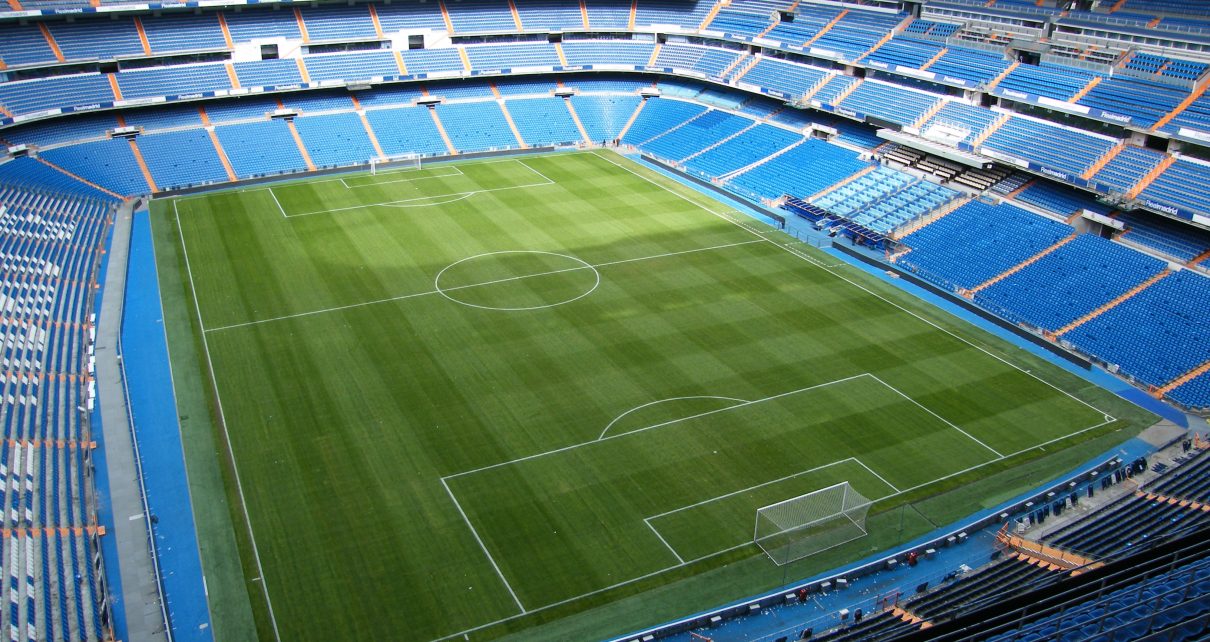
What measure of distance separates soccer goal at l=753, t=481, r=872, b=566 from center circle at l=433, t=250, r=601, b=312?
14976 mm

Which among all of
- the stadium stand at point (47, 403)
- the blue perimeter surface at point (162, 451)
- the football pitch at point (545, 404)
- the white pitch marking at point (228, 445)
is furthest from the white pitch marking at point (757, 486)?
the stadium stand at point (47, 403)

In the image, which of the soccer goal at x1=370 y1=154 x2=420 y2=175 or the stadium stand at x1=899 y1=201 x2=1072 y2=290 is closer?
the stadium stand at x1=899 y1=201 x2=1072 y2=290

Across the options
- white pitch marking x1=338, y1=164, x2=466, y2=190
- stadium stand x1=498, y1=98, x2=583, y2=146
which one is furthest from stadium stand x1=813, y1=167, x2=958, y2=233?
white pitch marking x1=338, y1=164, x2=466, y2=190

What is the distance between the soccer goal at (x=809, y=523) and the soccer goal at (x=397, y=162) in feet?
125

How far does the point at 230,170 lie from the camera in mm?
52688

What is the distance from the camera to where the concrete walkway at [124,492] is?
2069cm

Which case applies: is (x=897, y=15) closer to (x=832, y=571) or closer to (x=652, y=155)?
(x=652, y=155)

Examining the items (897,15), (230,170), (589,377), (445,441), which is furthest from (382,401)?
(897,15)

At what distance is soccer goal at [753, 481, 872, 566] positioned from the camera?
23.2 meters

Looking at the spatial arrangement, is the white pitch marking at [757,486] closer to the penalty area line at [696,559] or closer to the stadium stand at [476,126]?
the penalty area line at [696,559]

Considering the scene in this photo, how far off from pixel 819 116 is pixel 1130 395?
29.2 metres

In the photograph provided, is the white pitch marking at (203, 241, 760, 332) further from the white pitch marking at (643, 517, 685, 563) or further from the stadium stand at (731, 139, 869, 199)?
the white pitch marking at (643, 517, 685, 563)

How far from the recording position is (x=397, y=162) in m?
56.5

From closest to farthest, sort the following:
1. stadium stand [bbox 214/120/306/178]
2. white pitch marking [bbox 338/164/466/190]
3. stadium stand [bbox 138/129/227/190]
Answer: stadium stand [bbox 138/129/227/190], white pitch marking [bbox 338/164/466/190], stadium stand [bbox 214/120/306/178]
